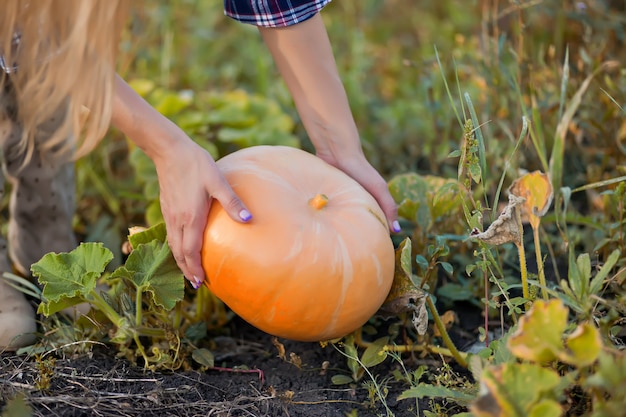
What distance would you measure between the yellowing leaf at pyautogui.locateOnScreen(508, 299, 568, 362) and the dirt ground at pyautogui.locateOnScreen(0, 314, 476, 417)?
0.35 metres

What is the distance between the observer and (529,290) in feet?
4.94

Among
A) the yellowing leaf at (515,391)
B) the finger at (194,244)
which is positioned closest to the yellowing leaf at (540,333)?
the yellowing leaf at (515,391)

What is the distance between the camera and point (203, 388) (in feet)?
5.01

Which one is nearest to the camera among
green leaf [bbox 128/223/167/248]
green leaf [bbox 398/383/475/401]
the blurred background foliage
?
green leaf [bbox 398/383/475/401]

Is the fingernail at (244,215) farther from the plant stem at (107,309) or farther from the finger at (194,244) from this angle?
the plant stem at (107,309)

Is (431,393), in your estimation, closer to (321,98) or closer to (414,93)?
(321,98)

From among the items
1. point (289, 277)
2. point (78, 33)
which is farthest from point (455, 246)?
point (78, 33)

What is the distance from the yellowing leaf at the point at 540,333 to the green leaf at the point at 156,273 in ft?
2.35

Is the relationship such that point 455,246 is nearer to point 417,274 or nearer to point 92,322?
point 417,274

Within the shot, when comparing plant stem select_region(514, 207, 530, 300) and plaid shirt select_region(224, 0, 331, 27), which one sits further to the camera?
plaid shirt select_region(224, 0, 331, 27)

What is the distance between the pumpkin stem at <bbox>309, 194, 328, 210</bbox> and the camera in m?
1.56

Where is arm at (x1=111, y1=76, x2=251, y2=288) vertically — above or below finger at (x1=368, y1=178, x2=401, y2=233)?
above

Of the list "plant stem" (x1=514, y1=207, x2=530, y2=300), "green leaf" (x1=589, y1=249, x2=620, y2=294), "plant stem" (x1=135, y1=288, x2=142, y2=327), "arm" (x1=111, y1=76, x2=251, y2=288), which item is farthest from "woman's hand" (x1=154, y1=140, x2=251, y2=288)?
"green leaf" (x1=589, y1=249, x2=620, y2=294)

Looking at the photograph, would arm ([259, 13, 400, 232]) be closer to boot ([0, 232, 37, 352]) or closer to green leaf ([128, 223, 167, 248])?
green leaf ([128, 223, 167, 248])
